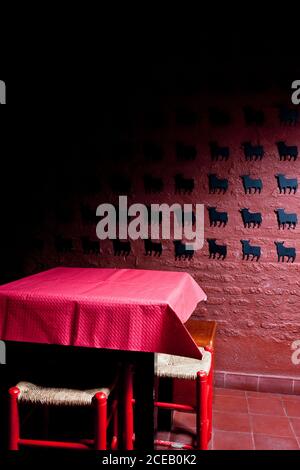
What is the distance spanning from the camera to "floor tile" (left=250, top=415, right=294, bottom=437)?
2.48 metres

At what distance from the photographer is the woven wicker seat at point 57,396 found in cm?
172

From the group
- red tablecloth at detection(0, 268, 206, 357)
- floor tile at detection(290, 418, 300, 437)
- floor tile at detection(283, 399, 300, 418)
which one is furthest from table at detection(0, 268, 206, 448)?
floor tile at detection(283, 399, 300, 418)

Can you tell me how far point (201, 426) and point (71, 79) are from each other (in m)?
2.68

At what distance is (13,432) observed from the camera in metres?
1.73

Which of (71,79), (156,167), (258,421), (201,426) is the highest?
(71,79)

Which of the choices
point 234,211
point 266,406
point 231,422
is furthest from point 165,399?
point 234,211

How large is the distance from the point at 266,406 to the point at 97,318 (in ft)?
5.65

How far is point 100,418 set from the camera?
5.50 feet

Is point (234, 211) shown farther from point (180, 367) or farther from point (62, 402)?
point (62, 402)

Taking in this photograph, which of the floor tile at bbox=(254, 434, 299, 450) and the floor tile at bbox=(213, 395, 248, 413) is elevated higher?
the floor tile at bbox=(254, 434, 299, 450)

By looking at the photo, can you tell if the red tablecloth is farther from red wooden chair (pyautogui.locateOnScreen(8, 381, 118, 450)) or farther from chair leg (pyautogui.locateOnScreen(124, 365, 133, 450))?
chair leg (pyautogui.locateOnScreen(124, 365, 133, 450))

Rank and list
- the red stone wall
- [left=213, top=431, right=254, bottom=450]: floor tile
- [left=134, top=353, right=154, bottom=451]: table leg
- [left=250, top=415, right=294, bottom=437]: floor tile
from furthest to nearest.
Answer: the red stone wall
[left=250, top=415, right=294, bottom=437]: floor tile
[left=213, top=431, right=254, bottom=450]: floor tile
[left=134, top=353, right=154, bottom=451]: table leg
